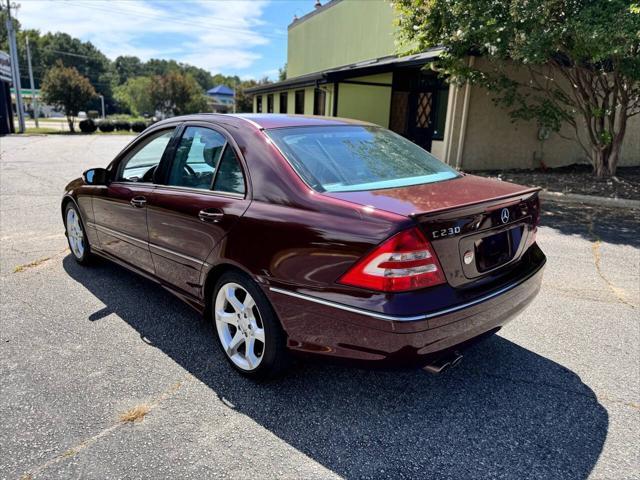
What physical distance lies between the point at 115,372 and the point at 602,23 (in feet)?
27.8

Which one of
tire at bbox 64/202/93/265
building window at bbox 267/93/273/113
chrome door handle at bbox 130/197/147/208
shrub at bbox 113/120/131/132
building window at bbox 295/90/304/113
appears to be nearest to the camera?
chrome door handle at bbox 130/197/147/208

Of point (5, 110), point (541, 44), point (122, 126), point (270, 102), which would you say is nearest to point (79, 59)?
point (122, 126)

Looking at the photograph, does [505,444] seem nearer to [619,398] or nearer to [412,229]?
[619,398]

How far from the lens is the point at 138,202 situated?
3656 mm

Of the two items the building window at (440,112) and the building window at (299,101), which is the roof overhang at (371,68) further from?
the building window at (440,112)

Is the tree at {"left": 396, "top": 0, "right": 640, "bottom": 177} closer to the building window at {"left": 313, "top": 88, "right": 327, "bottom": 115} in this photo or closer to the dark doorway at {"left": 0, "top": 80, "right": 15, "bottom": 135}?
the building window at {"left": 313, "top": 88, "right": 327, "bottom": 115}

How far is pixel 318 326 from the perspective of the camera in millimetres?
2402

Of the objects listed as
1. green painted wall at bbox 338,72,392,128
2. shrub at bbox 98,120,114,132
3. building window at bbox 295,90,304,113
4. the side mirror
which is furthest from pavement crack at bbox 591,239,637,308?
shrub at bbox 98,120,114,132

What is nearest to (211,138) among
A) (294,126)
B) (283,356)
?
(294,126)

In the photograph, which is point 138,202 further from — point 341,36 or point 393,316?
point 341,36

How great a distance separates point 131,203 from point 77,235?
1545mm

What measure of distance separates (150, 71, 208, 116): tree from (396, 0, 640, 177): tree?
4334cm

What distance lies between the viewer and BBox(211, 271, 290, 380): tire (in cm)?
262

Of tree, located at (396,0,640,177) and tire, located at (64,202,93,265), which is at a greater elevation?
tree, located at (396,0,640,177)
